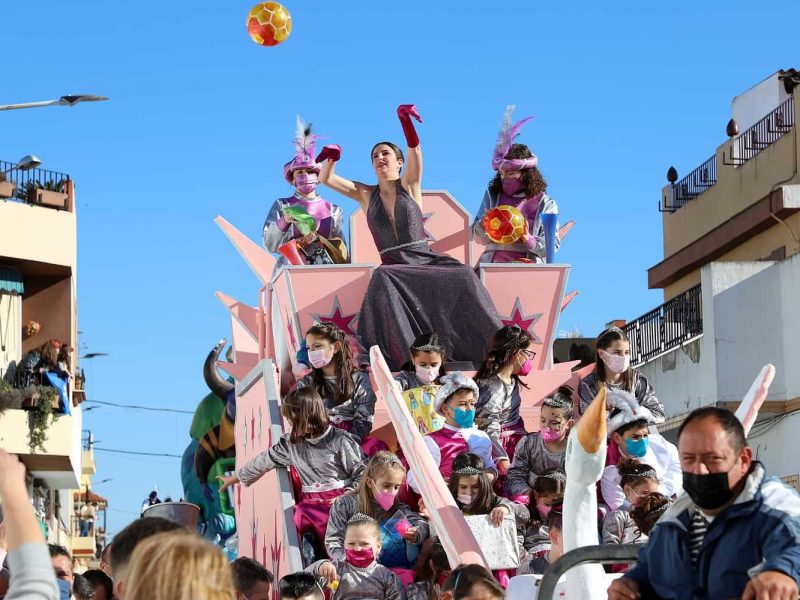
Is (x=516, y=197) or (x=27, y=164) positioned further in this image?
(x=27, y=164)

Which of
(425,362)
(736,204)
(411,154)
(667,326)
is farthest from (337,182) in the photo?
(736,204)

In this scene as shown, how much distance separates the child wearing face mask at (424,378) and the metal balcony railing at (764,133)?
52.2 ft

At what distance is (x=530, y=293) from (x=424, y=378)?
61.1 inches

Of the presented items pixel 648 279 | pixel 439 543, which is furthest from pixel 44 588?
pixel 648 279

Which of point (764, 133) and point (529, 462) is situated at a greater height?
point (764, 133)

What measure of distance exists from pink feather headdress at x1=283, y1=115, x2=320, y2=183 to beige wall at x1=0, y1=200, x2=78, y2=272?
19144 mm

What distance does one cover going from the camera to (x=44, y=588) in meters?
3.59

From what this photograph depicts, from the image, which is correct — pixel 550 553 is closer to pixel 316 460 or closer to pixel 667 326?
pixel 316 460

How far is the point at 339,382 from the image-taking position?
10.0 m

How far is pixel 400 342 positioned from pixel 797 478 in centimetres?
1080

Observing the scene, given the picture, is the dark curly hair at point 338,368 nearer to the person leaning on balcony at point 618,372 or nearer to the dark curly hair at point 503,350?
the dark curly hair at point 503,350

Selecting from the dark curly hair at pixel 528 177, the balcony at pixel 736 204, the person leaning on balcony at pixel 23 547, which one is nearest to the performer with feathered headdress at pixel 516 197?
the dark curly hair at pixel 528 177

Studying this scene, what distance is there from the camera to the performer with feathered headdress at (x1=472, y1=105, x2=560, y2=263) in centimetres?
1157

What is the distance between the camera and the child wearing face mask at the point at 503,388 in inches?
387
